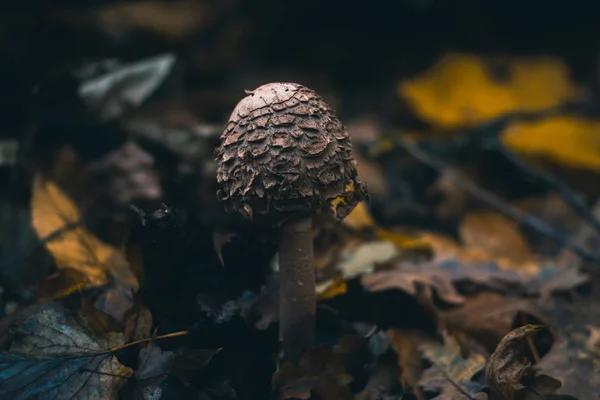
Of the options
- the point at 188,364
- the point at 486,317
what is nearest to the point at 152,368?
the point at 188,364

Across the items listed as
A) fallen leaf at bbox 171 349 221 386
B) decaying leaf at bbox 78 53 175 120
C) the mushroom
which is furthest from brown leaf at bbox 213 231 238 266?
decaying leaf at bbox 78 53 175 120

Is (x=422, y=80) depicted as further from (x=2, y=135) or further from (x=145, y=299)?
(x=145, y=299)

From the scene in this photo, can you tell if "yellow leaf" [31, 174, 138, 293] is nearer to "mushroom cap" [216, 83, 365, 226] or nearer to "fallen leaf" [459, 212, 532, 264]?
"mushroom cap" [216, 83, 365, 226]

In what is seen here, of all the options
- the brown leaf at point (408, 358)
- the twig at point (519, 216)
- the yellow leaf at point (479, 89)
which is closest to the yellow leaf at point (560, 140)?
the yellow leaf at point (479, 89)

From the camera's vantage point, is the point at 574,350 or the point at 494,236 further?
the point at 494,236

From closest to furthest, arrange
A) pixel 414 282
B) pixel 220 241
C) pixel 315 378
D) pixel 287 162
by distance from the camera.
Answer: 1. pixel 287 162
2. pixel 315 378
3. pixel 220 241
4. pixel 414 282

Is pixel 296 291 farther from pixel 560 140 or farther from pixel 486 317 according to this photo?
pixel 560 140
